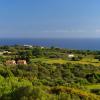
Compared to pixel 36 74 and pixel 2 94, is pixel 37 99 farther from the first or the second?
pixel 36 74

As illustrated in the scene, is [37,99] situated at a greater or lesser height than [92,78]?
greater

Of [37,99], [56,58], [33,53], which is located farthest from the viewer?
[33,53]

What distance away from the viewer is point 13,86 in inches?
879

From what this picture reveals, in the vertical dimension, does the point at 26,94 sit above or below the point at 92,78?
above

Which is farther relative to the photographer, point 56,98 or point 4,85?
point 4,85

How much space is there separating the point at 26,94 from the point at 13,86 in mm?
4897

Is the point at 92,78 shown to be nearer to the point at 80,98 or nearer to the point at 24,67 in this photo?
the point at 24,67

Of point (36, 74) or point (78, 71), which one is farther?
point (78, 71)

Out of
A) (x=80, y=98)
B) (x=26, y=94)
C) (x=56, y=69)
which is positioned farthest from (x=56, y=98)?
(x=56, y=69)

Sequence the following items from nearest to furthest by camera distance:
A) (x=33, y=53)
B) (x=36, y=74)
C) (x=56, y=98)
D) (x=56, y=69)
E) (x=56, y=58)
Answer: (x=56, y=98), (x=36, y=74), (x=56, y=69), (x=56, y=58), (x=33, y=53)

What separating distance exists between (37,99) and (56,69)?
1011 inches

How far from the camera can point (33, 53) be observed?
6200cm

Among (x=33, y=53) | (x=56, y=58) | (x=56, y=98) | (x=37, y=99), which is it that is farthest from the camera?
(x=33, y=53)

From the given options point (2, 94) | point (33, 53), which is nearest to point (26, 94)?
point (2, 94)
